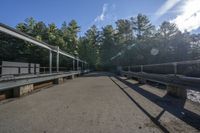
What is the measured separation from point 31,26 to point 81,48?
18.1 metres

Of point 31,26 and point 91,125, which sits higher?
point 31,26

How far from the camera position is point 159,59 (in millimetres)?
35781

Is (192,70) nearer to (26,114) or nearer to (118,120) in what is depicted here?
(118,120)

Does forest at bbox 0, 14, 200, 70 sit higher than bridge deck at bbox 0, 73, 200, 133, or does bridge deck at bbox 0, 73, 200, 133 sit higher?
forest at bbox 0, 14, 200, 70

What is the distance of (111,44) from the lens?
225ft

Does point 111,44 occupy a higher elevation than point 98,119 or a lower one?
higher

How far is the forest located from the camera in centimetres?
3035

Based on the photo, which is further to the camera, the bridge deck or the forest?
the forest

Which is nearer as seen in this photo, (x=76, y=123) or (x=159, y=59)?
(x=76, y=123)

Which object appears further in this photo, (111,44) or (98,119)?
(111,44)

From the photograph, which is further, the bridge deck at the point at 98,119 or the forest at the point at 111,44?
the forest at the point at 111,44

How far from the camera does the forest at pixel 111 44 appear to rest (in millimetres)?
30350

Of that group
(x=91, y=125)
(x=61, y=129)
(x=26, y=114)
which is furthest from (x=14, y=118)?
(x=91, y=125)

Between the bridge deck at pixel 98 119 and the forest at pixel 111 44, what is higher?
the forest at pixel 111 44
